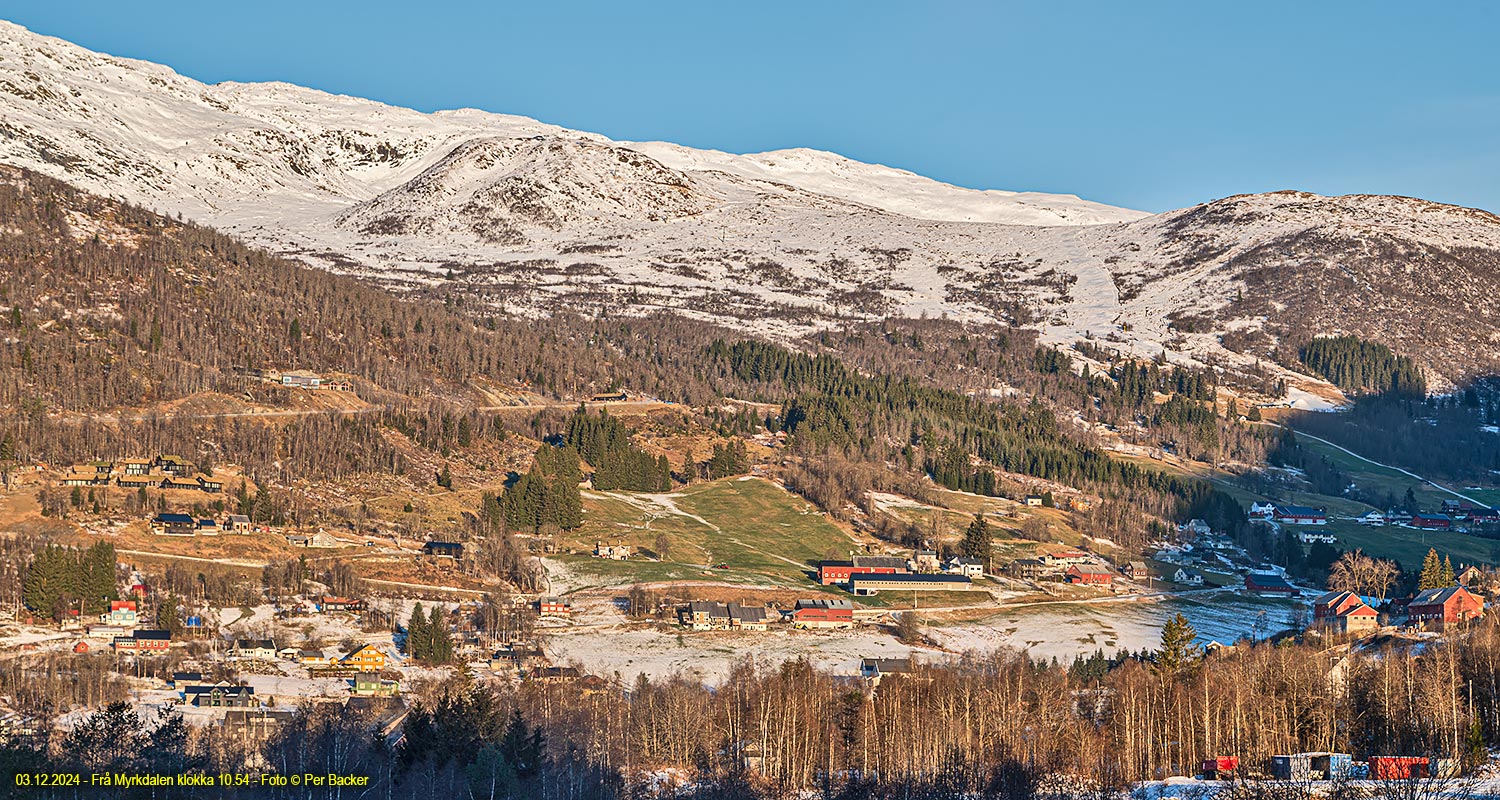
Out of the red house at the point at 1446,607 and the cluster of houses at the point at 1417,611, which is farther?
the cluster of houses at the point at 1417,611

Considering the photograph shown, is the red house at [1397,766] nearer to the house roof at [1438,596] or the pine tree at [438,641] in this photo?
the house roof at [1438,596]

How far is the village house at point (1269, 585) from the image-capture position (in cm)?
18762

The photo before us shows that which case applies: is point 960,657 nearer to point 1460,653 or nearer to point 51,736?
point 1460,653

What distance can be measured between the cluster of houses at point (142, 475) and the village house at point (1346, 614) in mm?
108528

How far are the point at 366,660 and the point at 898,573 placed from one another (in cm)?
6830

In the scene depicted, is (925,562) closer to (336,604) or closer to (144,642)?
(336,604)

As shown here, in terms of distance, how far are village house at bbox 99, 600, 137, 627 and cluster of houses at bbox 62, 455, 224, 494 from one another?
107 feet

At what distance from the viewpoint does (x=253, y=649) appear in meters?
126

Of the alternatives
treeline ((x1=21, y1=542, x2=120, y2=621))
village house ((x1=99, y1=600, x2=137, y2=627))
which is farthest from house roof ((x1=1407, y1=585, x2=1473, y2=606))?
treeline ((x1=21, y1=542, x2=120, y2=621))

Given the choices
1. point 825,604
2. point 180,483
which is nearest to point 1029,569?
point 825,604

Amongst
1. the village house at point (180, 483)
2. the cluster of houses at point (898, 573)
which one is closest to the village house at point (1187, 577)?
the cluster of houses at point (898, 573)

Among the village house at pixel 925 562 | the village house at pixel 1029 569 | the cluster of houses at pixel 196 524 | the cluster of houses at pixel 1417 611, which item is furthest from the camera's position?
the village house at pixel 1029 569

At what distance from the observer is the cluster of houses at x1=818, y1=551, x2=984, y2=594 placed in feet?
572

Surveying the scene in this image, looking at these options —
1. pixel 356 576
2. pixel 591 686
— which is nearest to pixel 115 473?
pixel 356 576
